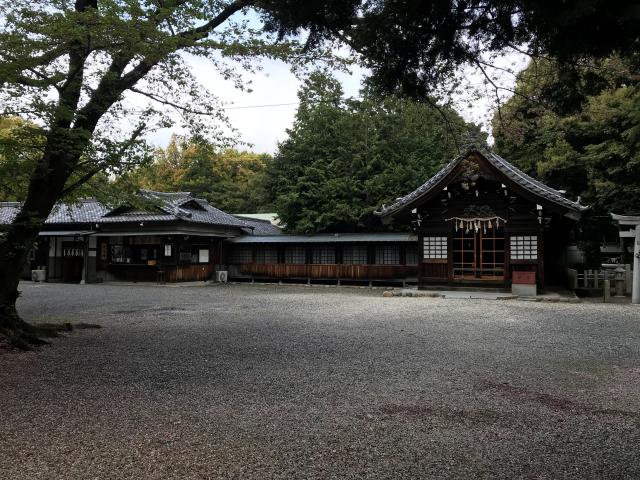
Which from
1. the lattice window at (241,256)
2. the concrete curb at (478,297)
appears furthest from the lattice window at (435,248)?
the lattice window at (241,256)

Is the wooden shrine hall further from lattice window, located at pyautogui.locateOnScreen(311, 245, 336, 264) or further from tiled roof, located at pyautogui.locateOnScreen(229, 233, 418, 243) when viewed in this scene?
lattice window, located at pyautogui.locateOnScreen(311, 245, 336, 264)

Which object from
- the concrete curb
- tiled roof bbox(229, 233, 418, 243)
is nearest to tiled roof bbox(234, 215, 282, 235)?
tiled roof bbox(229, 233, 418, 243)

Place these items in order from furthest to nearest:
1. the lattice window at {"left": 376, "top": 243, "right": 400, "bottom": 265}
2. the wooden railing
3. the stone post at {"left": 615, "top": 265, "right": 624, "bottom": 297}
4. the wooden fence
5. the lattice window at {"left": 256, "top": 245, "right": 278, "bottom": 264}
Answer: the lattice window at {"left": 256, "top": 245, "right": 278, "bottom": 264}
the lattice window at {"left": 376, "top": 243, "right": 400, "bottom": 265}
the wooden railing
the wooden fence
the stone post at {"left": 615, "top": 265, "right": 624, "bottom": 297}

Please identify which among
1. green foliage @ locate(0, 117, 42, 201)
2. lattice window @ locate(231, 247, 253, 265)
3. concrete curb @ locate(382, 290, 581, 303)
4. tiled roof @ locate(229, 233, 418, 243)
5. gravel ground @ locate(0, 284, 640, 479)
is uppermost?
green foliage @ locate(0, 117, 42, 201)

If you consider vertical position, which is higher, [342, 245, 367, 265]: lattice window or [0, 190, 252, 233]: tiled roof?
[0, 190, 252, 233]: tiled roof

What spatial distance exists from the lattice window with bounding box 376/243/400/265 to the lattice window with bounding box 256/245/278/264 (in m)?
5.66

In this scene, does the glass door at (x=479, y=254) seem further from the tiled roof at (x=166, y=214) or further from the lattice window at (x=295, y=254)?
the tiled roof at (x=166, y=214)

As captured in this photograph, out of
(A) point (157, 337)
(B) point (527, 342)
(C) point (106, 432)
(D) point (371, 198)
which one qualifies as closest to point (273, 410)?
(C) point (106, 432)

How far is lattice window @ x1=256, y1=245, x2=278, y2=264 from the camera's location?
986 inches

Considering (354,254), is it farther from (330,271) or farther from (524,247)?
(524,247)

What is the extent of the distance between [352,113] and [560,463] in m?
25.2

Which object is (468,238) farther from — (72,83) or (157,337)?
(72,83)

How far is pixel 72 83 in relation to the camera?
745 centimetres

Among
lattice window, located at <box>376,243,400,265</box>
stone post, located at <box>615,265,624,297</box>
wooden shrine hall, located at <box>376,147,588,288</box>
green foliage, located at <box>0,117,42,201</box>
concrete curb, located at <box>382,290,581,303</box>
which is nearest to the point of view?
green foliage, located at <box>0,117,42,201</box>
